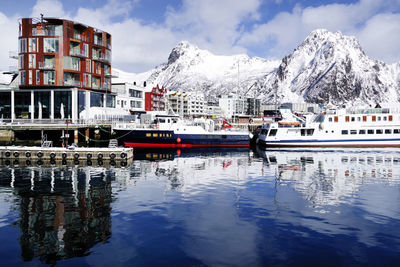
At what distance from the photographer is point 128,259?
14.0 m

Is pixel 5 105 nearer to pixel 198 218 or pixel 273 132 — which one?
pixel 273 132

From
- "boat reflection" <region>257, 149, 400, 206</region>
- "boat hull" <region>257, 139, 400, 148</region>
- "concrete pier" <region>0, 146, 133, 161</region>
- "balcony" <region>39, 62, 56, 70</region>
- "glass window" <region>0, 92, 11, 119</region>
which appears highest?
"balcony" <region>39, 62, 56, 70</region>

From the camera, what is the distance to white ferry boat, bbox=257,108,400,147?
2429 inches

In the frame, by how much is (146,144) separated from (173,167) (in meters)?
22.1

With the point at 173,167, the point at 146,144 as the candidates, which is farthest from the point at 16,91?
the point at 173,167

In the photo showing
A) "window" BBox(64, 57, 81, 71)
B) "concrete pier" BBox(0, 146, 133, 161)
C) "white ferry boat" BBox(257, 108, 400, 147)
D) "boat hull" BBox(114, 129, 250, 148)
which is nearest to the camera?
"concrete pier" BBox(0, 146, 133, 161)

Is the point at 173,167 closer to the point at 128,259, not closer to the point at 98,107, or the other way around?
the point at 128,259

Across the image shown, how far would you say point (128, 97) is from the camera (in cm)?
10112

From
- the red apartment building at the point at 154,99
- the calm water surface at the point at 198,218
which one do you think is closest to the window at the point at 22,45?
the calm water surface at the point at 198,218

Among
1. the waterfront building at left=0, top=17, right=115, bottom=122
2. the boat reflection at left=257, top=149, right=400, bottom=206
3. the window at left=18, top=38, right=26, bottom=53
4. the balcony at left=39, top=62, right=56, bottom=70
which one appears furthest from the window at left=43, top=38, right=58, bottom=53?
the boat reflection at left=257, top=149, right=400, bottom=206

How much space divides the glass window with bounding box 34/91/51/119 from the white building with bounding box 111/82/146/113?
24.6 meters

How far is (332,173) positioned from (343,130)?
101 feet

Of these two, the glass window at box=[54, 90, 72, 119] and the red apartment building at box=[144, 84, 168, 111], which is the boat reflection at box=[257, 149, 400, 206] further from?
the red apartment building at box=[144, 84, 168, 111]

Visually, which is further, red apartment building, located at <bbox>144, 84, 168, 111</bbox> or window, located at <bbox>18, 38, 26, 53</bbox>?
red apartment building, located at <bbox>144, 84, 168, 111</bbox>
